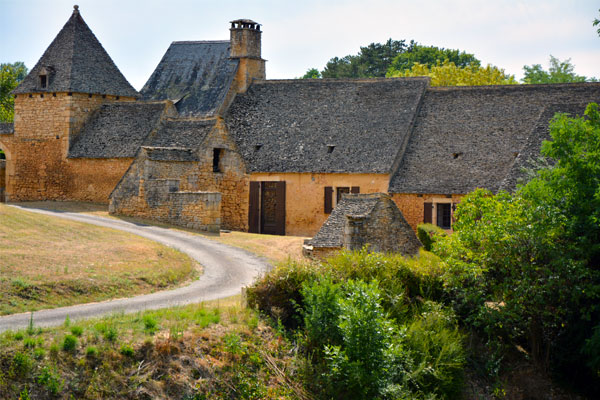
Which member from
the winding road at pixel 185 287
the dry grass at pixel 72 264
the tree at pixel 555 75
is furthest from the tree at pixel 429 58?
the dry grass at pixel 72 264

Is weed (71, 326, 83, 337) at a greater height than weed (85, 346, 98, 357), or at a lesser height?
greater

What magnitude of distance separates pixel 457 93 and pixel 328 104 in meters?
6.22

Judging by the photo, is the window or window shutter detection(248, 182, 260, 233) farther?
window shutter detection(248, 182, 260, 233)

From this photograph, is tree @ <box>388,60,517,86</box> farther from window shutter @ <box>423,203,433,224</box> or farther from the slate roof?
the slate roof

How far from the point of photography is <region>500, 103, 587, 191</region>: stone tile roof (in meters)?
26.4

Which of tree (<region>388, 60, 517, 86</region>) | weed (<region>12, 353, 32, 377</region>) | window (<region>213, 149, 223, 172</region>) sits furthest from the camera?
tree (<region>388, 60, 517, 86</region>)

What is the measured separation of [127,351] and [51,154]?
24.3 m

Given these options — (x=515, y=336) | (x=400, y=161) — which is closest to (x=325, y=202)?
(x=400, y=161)

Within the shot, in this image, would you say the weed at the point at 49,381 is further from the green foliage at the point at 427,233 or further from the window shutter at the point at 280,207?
the window shutter at the point at 280,207

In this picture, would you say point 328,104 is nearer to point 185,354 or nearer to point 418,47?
point 185,354

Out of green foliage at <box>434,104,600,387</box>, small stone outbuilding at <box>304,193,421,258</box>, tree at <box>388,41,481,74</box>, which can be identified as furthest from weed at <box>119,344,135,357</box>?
tree at <box>388,41,481,74</box>

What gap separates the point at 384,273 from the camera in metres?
17.9

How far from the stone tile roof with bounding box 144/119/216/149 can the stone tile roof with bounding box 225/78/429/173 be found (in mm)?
2534

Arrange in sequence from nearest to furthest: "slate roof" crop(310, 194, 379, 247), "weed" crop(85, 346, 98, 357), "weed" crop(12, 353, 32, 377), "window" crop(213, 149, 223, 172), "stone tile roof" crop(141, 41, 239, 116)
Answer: "weed" crop(12, 353, 32, 377) → "weed" crop(85, 346, 98, 357) → "slate roof" crop(310, 194, 379, 247) → "window" crop(213, 149, 223, 172) → "stone tile roof" crop(141, 41, 239, 116)
